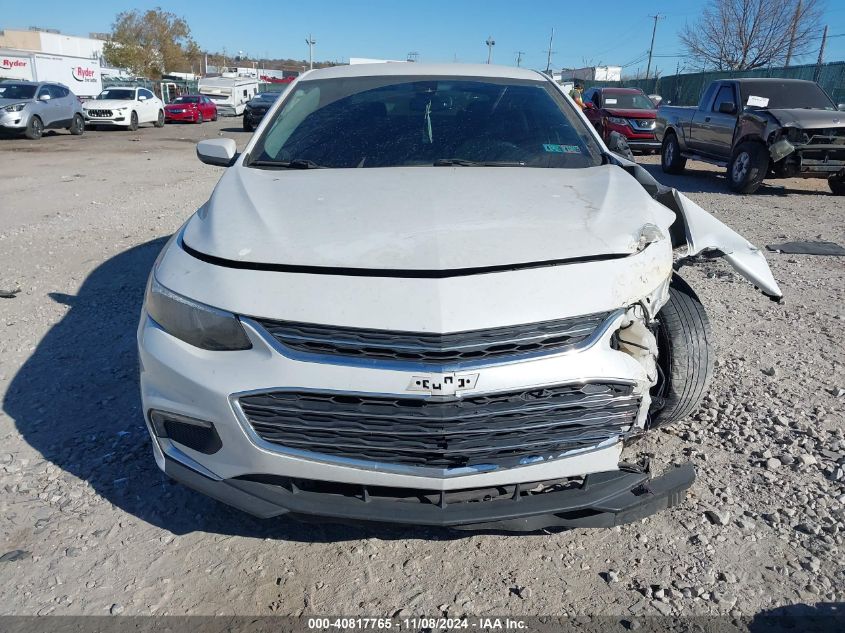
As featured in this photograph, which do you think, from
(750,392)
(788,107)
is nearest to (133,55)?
(788,107)

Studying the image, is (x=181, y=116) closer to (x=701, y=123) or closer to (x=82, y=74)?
(x=82, y=74)

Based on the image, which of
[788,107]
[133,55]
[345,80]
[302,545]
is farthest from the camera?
[133,55]

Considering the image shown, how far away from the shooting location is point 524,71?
425 centimetres

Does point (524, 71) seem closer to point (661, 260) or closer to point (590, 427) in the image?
point (661, 260)

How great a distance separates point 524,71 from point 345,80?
1.20 metres

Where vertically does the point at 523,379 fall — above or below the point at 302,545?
above

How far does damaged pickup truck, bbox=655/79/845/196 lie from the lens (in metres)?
9.41

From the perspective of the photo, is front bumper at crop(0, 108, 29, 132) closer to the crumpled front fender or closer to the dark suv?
the dark suv

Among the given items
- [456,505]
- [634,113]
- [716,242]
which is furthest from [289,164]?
[634,113]

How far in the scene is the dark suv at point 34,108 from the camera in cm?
1902

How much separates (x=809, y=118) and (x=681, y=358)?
8.67 meters

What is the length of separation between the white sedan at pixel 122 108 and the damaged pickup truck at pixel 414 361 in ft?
80.5

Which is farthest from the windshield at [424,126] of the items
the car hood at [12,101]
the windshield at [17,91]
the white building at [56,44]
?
the white building at [56,44]

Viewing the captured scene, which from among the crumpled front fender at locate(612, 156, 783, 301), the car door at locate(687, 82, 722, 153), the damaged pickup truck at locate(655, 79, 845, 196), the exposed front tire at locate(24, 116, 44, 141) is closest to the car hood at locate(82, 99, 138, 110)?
the exposed front tire at locate(24, 116, 44, 141)
